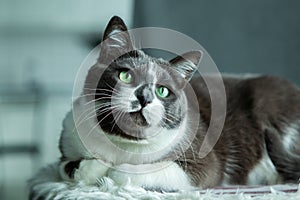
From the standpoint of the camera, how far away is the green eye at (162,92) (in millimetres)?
1100

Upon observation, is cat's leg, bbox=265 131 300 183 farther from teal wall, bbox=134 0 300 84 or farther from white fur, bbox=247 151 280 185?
teal wall, bbox=134 0 300 84

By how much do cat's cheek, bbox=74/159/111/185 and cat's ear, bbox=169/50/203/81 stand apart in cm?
26

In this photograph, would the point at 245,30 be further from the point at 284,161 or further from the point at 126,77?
the point at 126,77

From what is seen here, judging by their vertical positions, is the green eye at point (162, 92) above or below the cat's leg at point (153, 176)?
above

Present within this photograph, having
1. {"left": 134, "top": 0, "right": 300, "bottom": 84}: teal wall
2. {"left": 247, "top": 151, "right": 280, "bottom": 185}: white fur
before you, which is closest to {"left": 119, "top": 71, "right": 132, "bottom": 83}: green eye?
{"left": 247, "top": 151, "right": 280, "bottom": 185}: white fur

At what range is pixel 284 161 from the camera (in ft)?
4.25

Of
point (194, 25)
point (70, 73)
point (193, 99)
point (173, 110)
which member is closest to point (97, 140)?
point (173, 110)

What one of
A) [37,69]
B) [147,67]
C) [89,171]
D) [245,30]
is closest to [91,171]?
[89,171]

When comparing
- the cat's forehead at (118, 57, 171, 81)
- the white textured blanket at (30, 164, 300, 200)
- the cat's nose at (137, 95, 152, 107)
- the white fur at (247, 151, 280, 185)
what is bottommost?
the white fur at (247, 151, 280, 185)

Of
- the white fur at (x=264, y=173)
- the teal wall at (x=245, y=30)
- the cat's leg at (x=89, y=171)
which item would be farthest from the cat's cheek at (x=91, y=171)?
the teal wall at (x=245, y=30)

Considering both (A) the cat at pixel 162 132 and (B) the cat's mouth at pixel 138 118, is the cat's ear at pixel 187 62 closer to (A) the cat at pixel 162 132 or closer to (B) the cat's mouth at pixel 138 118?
(A) the cat at pixel 162 132

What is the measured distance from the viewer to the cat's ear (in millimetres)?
1148

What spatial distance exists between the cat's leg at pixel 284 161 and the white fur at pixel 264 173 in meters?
0.01

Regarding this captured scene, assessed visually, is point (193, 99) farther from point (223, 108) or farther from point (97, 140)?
point (97, 140)
